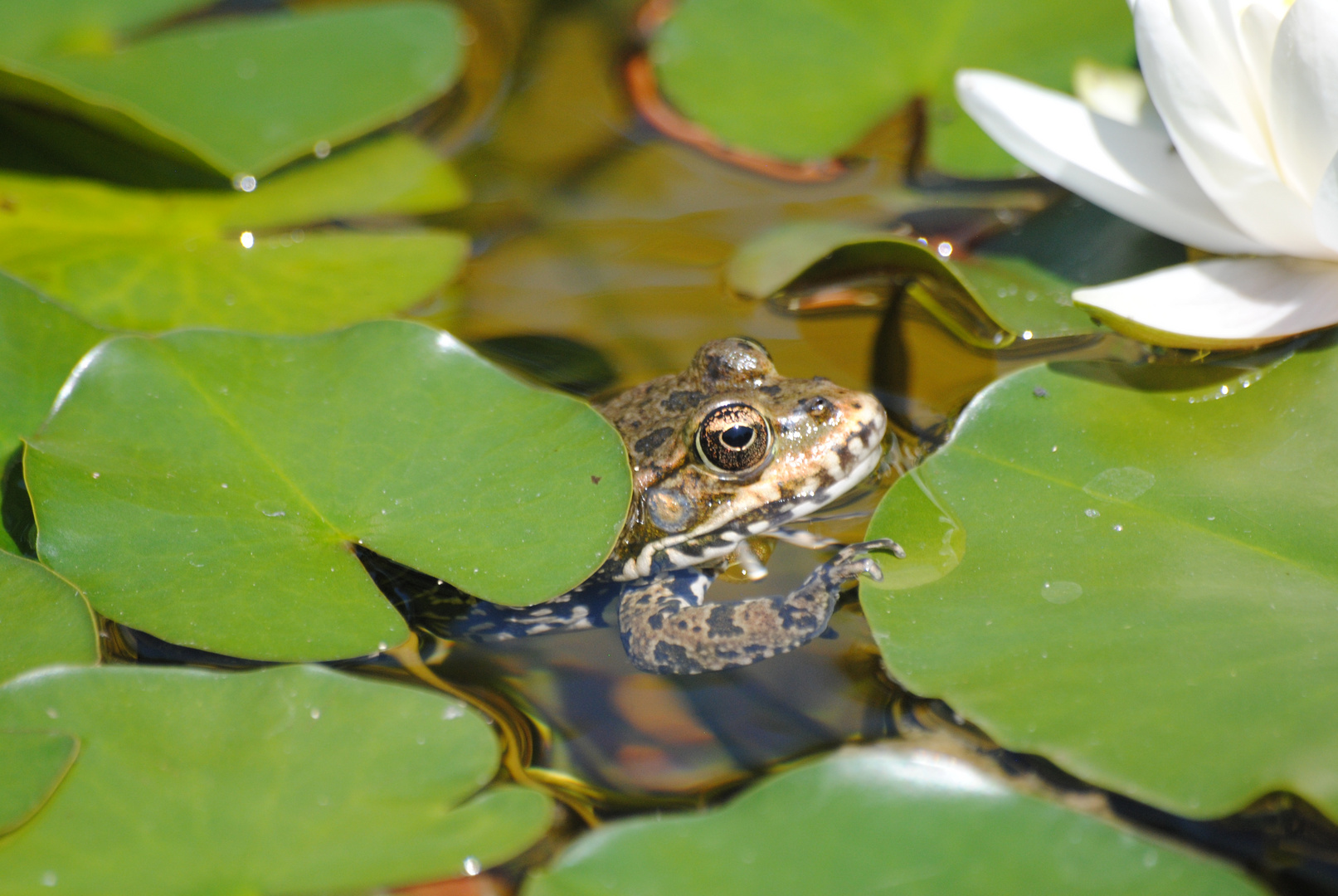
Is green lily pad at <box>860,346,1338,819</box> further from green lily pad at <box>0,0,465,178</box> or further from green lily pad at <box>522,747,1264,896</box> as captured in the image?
green lily pad at <box>0,0,465,178</box>

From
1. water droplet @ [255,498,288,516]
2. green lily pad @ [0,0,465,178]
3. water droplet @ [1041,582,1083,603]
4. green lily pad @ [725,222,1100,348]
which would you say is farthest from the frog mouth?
green lily pad @ [0,0,465,178]

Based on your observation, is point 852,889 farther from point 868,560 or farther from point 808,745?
point 868,560

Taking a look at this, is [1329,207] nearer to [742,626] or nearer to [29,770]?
[742,626]

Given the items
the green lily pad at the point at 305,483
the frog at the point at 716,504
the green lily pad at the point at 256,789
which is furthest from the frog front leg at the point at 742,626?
the green lily pad at the point at 256,789

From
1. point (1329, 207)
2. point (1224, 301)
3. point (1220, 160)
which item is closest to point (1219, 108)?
point (1220, 160)

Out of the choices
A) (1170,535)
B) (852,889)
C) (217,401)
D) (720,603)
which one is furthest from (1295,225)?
(217,401)
